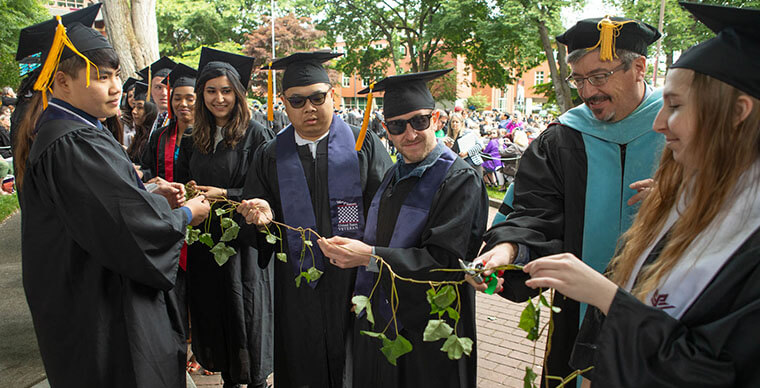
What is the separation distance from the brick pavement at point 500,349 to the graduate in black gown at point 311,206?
1238mm

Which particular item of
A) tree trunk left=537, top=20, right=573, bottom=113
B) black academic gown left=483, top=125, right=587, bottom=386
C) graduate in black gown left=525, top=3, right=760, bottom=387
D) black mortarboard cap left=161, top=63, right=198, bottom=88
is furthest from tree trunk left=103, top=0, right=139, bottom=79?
tree trunk left=537, top=20, right=573, bottom=113

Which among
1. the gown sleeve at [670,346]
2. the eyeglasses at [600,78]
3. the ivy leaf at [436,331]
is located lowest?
the ivy leaf at [436,331]

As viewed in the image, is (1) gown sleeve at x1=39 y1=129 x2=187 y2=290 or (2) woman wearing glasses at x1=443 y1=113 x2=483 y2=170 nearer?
(1) gown sleeve at x1=39 y1=129 x2=187 y2=290

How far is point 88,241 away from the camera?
2096 millimetres

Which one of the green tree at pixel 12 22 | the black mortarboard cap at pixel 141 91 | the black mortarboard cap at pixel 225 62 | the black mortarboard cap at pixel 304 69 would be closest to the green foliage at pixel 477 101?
the green tree at pixel 12 22

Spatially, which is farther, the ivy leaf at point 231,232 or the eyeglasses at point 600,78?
the ivy leaf at point 231,232

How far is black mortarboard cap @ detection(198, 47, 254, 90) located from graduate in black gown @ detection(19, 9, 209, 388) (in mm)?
1430

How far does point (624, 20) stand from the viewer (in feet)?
7.23

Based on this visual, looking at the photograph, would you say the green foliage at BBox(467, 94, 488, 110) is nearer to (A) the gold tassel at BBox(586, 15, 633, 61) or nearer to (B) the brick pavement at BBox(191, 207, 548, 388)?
(B) the brick pavement at BBox(191, 207, 548, 388)

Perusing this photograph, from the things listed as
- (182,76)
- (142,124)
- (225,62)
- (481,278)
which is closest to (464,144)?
(142,124)

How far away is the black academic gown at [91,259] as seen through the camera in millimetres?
2096

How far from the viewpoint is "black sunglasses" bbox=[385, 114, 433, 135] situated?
2537 mm

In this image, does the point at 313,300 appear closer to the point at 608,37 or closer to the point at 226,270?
the point at 226,270

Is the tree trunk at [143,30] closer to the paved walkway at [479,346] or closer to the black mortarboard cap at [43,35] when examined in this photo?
the paved walkway at [479,346]
